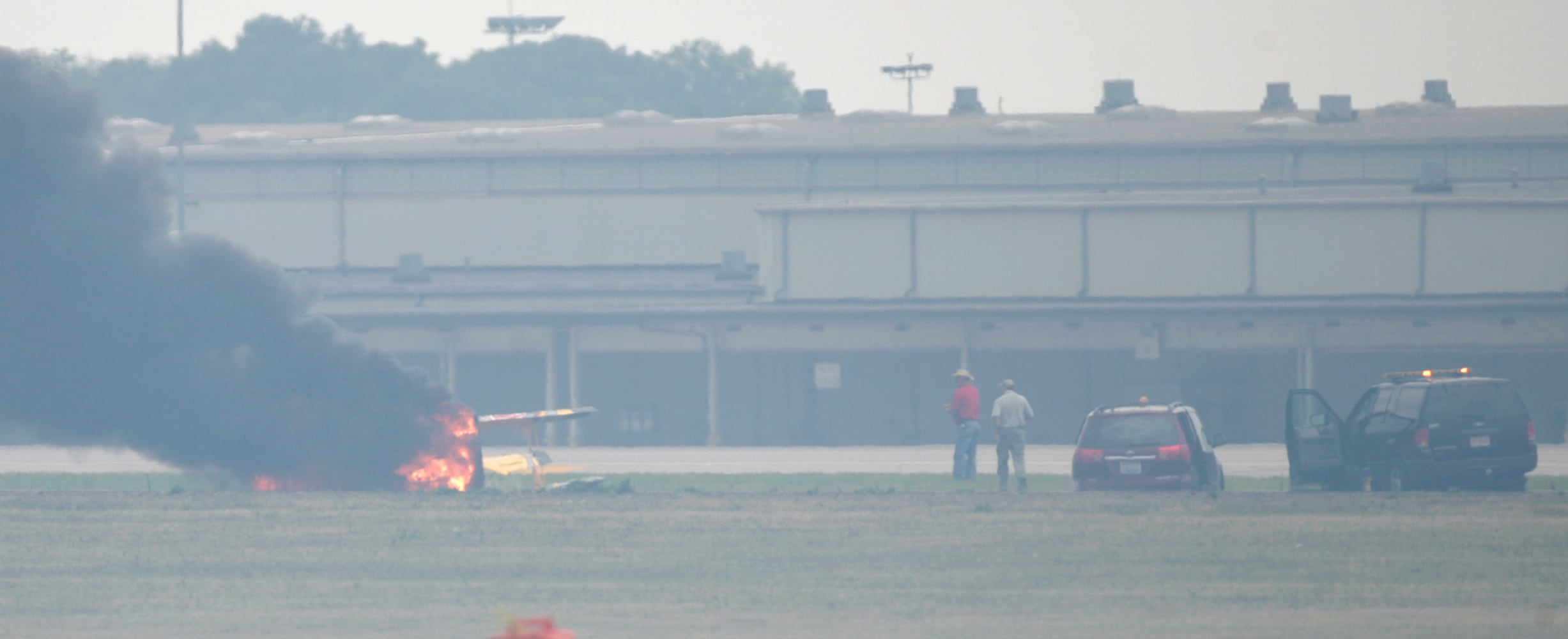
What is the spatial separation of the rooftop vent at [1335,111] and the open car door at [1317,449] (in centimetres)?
3292

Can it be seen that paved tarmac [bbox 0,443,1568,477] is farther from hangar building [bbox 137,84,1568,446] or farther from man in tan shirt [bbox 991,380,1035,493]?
man in tan shirt [bbox 991,380,1035,493]

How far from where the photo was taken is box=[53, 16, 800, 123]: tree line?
112 m

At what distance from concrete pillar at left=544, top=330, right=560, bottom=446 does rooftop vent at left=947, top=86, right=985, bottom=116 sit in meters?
22.6

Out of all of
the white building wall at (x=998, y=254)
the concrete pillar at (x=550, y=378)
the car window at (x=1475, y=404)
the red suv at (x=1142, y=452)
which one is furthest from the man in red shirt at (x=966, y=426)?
the concrete pillar at (x=550, y=378)

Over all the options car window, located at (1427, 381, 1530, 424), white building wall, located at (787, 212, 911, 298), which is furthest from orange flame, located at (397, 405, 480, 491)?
white building wall, located at (787, 212, 911, 298)

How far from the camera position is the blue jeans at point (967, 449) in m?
27.6

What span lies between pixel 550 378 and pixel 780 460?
418 inches

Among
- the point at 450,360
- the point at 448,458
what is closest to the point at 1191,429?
the point at 448,458

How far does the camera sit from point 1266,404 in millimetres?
41969

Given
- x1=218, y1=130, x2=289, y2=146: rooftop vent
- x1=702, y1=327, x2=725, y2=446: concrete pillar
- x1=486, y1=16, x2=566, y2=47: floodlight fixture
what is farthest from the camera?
x1=486, y1=16, x2=566, y2=47: floodlight fixture

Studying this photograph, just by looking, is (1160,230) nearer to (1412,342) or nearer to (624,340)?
(1412,342)

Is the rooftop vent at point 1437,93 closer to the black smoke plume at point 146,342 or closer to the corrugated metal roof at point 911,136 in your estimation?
the corrugated metal roof at point 911,136

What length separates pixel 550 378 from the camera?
4516 cm

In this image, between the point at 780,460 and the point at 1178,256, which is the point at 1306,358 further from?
the point at 780,460
